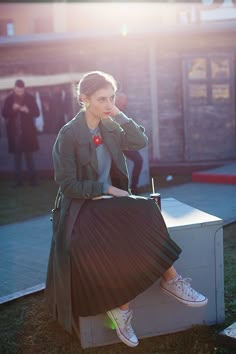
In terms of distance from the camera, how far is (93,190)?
3.33 metres

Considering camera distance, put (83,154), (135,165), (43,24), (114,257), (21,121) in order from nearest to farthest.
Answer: (114,257)
(83,154)
(135,165)
(21,121)
(43,24)

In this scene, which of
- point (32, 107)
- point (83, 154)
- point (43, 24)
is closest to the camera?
point (83, 154)

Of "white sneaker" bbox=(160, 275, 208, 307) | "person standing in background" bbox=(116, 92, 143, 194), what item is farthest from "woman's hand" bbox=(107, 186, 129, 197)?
"person standing in background" bbox=(116, 92, 143, 194)

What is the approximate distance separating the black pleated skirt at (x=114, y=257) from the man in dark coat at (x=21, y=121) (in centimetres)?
748

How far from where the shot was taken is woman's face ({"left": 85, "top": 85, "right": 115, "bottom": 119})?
3521mm

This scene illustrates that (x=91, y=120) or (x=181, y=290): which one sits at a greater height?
(x=91, y=120)

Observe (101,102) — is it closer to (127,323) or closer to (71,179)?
(71,179)

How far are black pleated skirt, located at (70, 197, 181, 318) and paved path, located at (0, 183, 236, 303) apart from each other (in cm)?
131

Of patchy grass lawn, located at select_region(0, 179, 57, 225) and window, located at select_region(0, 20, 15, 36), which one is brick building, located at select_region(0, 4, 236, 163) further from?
window, located at select_region(0, 20, 15, 36)

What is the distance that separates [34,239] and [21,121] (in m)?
4.72

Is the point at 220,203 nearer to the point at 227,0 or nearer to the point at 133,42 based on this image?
the point at 133,42

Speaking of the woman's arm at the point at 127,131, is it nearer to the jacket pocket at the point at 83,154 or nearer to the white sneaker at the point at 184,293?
the jacket pocket at the point at 83,154

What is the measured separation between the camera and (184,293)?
10.9 feet

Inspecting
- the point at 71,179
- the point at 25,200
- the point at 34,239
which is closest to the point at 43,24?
the point at 25,200
